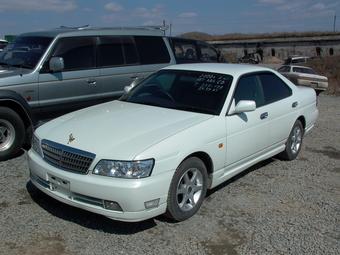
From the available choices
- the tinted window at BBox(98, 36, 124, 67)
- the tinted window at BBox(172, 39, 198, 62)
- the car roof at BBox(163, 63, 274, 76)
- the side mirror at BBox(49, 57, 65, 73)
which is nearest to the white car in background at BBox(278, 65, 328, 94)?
the tinted window at BBox(172, 39, 198, 62)

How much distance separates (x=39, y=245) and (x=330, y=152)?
17.2 ft

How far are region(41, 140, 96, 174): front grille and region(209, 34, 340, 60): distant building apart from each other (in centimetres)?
7918

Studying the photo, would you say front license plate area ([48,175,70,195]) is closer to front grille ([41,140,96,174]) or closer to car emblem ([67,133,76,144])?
front grille ([41,140,96,174])

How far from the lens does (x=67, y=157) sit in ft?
13.4

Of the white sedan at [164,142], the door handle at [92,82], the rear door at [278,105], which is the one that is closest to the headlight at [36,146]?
the white sedan at [164,142]

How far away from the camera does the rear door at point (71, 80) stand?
21.6ft

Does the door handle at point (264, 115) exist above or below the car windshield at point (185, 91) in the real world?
below

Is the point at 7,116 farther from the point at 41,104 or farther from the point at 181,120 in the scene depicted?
the point at 181,120

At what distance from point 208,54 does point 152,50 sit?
172 cm

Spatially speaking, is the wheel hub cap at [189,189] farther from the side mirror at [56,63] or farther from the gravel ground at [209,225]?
the side mirror at [56,63]

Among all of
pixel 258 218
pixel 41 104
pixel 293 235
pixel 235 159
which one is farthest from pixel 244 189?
pixel 41 104

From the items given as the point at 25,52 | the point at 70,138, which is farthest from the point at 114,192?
the point at 25,52

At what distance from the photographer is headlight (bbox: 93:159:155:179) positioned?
3.83 meters

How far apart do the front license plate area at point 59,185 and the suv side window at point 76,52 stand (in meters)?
3.02
